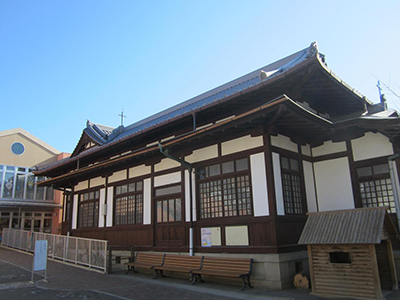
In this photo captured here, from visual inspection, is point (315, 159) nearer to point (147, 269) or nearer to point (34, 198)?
point (147, 269)

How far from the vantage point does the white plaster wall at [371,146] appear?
31.4 ft

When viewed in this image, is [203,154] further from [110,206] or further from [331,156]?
[110,206]

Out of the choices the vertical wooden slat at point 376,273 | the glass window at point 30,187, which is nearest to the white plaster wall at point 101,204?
the vertical wooden slat at point 376,273

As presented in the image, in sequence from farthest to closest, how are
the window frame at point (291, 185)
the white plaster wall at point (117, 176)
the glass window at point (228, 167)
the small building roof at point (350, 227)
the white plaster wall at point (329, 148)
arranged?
the white plaster wall at point (117, 176), the white plaster wall at point (329, 148), the glass window at point (228, 167), the window frame at point (291, 185), the small building roof at point (350, 227)

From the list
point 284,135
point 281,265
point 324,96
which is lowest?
point 281,265

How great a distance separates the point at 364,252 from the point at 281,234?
228 centimetres

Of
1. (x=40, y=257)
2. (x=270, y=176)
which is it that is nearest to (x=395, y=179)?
(x=270, y=176)

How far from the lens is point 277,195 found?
913 centimetres

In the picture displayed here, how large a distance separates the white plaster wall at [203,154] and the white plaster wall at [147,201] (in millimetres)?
2468

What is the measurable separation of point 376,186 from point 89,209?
42.1ft


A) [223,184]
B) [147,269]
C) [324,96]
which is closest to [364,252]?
[223,184]

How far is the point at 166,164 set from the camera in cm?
1259

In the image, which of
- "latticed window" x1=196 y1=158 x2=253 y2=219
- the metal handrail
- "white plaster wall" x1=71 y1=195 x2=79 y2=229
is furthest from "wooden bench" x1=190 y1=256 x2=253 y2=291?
"white plaster wall" x1=71 y1=195 x2=79 y2=229

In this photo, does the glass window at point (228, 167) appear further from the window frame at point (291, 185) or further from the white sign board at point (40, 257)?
the white sign board at point (40, 257)
